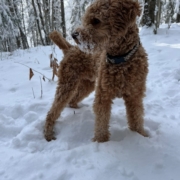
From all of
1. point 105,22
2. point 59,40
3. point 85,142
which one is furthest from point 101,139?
point 59,40

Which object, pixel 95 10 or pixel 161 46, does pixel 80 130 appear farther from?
pixel 161 46

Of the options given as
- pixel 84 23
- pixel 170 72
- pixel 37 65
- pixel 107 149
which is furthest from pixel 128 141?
pixel 37 65

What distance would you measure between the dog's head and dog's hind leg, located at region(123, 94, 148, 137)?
0.78 m

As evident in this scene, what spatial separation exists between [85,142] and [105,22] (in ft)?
4.86

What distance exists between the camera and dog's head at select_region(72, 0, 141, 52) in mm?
1871

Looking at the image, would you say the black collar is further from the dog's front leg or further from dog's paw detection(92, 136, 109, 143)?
dog's paw detection(92, 136, 109, 143)

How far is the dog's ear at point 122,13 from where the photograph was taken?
1.86m

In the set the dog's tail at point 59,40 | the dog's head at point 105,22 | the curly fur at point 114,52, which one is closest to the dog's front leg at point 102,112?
the curly fur at point 114,52

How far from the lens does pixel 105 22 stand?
192 centimetres

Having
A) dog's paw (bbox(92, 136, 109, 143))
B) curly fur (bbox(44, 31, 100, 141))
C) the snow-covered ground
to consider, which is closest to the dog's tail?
curly fur (bbox(44, 31, 100, 141))

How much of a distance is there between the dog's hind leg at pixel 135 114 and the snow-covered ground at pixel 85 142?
0.37 ft

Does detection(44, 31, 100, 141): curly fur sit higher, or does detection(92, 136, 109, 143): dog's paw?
detection(44, 31, 100, 141): curly fur

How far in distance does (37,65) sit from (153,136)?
4.48 meters

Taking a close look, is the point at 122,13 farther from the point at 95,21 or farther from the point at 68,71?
the point at 68,71
